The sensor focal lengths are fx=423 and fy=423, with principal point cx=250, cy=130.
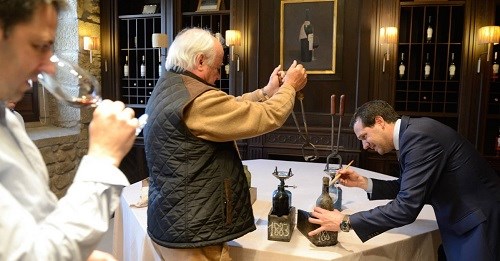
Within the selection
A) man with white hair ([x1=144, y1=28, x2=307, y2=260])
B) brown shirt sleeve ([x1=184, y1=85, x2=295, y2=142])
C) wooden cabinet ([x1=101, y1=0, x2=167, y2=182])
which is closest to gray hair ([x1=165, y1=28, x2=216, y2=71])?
man with white hair ([x1=144, y1=28, x2=307, y2=260])

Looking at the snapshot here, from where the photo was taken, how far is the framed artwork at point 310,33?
4.59 metres

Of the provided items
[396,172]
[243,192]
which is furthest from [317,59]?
[243,192]

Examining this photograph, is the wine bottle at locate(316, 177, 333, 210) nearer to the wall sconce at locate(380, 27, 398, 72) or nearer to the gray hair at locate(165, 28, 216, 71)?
the gray hair at locate(165, 28, 216, 71)

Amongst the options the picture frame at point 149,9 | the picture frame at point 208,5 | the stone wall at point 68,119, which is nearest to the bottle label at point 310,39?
the picture frame at point 208,5

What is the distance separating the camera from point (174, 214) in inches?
56.9

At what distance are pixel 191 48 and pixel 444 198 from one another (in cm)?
115

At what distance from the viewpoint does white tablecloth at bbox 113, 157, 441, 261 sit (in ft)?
5.15

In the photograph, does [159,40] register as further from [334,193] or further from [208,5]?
[334,193]

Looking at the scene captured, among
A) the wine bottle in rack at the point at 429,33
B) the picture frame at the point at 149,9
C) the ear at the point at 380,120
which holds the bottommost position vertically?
the ear at the point at 380,120

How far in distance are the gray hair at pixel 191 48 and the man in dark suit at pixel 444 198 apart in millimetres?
705

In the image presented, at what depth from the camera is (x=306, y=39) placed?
465cm

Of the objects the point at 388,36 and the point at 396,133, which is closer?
the point at 396,133

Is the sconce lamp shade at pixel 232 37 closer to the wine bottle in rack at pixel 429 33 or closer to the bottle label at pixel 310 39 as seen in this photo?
the bottle label at pixel 310 39

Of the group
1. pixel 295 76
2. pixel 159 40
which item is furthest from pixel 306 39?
pixel 295 76
